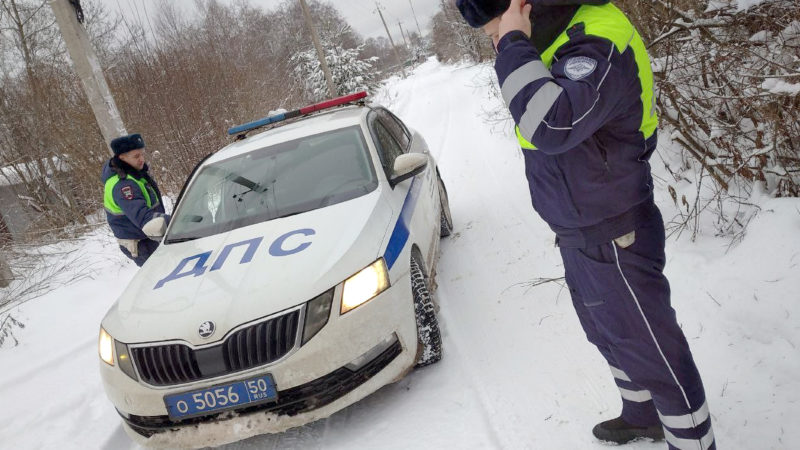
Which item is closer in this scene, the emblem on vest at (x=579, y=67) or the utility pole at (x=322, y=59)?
the emblem on vest at (x=579, y=67)

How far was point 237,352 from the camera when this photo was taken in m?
2.38

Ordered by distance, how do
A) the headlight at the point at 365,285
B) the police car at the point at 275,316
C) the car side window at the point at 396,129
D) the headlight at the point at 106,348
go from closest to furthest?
the police car at the point at 275,316 → the headlight at the point at 365,285 → the headlight at the point at 106,348 → the car side window at the point at 396,129

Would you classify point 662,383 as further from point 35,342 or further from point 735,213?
point 35,342

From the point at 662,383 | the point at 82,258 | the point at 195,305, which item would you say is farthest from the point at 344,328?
the point at 82,258

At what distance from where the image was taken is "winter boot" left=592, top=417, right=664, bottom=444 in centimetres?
210

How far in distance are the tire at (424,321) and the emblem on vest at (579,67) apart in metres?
1.70

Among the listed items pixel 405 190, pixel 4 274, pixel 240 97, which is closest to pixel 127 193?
pixel 405 190

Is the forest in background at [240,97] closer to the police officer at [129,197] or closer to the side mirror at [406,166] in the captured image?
the side mirror at [406,166]

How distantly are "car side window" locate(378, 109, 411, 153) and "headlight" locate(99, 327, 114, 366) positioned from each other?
9.13 ft

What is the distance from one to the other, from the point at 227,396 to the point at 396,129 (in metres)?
3.14

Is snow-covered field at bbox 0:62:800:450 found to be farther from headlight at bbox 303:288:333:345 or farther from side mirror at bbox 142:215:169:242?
side mirror at bbox 142:215:169:242

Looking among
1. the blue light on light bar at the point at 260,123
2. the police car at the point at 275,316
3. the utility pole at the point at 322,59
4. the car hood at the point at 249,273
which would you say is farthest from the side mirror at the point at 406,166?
the utility pole at the point at 322,59

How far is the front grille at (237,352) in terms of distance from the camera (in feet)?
7.81

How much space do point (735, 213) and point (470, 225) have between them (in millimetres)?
2614
